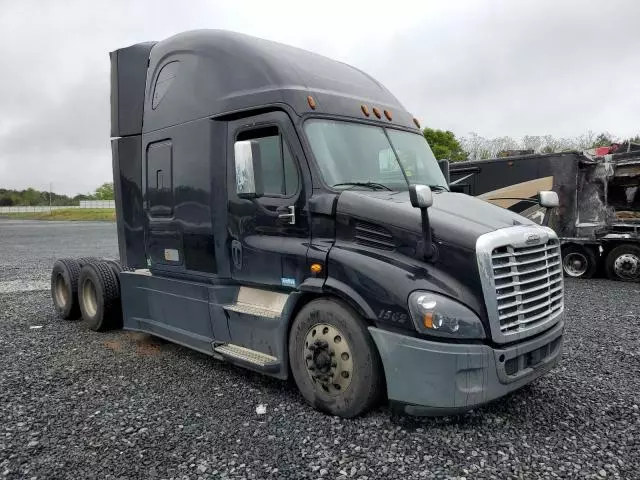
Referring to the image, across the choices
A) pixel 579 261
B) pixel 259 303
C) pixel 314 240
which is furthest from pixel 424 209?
pixel 579 261

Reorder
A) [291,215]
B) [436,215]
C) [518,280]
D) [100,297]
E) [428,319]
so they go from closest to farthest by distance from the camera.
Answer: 1. [428,319]
2. [518,280]
3. [436,215]
4. [291,215]
5. [100,297]

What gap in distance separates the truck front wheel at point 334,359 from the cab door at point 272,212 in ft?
1.42

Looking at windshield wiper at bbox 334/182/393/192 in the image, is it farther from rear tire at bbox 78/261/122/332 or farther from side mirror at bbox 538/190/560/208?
rear tire at bbox 78/261/122/332

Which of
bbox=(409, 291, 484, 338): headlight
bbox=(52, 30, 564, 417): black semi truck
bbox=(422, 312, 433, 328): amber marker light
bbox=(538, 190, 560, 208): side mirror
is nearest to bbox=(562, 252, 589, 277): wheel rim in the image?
bbox=(538, 190, 560, 208): side mirror

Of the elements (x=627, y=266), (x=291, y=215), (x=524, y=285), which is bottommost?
(x=627, y=266)

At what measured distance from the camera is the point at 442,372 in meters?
3.74

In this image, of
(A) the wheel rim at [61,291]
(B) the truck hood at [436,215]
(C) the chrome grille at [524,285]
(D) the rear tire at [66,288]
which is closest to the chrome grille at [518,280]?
(C) the chrome grille at [524,285]

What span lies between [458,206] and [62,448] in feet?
12.0

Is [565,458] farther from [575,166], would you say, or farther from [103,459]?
[575,166]

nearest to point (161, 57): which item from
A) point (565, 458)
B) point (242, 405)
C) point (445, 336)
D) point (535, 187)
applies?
point (242, 405)

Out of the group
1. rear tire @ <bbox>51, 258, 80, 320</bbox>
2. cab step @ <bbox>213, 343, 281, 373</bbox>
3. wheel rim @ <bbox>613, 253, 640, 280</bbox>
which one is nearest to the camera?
cab step @ <bbox>213, 343, 281, 373</bbox>

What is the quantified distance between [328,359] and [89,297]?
474 cm

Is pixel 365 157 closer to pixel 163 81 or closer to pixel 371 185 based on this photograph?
pixel 371 185

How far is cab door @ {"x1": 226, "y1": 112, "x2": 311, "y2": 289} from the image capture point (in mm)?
4547
